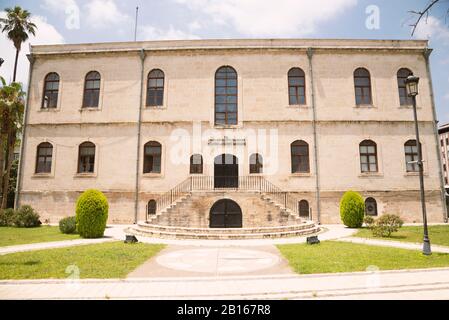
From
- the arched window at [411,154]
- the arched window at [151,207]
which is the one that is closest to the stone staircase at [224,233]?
the arched window at [151,207]

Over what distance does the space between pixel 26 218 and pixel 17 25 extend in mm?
19010

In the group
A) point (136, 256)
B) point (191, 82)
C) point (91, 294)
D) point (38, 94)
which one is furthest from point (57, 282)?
point (38, 94)

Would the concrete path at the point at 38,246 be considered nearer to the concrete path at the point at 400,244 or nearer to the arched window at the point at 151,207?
the arched window at the point at 151,207

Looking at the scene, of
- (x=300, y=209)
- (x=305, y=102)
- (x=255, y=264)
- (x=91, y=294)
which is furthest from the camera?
(x=305, y=102)

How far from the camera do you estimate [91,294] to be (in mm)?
4777

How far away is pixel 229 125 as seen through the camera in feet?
59.5

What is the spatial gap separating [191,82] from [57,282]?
15517 millimetres

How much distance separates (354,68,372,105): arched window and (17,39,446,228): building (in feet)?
0.26

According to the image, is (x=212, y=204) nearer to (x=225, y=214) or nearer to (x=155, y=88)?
(x=225, y=214)

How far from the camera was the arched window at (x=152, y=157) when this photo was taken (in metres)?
18.1

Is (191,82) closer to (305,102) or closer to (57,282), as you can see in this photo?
(305,102)

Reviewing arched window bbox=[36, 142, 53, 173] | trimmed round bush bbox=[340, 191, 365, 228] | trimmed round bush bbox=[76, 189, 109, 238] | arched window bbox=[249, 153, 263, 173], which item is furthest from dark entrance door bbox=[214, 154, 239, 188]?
arched window bbox=[36, 142, 53, 173]

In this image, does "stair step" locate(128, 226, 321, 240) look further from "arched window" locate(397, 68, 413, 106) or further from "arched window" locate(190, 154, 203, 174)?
"arched window" locate(397, 68, 413, 106)

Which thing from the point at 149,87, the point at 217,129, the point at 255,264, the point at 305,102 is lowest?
the point at 255,264
